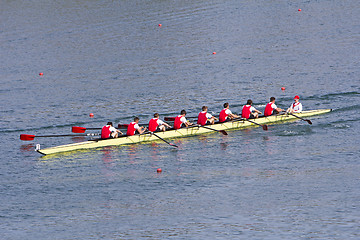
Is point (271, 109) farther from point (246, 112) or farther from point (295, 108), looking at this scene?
point (295, 108)

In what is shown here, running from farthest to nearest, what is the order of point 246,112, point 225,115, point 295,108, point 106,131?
1. point 295,108
2. point 246,112
3. point 225,115
4. point 106,131

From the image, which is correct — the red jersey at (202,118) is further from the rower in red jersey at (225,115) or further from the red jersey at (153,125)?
the red jersey at (153,125)

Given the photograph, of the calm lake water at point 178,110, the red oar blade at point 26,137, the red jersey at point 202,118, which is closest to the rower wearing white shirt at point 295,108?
the calm lake water at point 178,110

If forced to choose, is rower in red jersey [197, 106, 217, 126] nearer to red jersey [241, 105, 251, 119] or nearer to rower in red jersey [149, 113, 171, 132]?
red jersey [241, 105, 251, 119]

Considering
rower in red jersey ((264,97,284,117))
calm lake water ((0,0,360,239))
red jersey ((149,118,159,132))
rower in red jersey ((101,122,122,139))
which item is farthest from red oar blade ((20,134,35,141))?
rower in red jersey ((264,97,284,117))

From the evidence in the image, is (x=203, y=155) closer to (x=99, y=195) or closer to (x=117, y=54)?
(x=99, y=195)

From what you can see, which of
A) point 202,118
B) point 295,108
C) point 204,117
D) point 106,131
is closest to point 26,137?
point 106,131

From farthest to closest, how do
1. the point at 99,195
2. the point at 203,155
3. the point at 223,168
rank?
the point at 203,155
the point at 223,168
the point at 99,195

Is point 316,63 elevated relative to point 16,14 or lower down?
lower down

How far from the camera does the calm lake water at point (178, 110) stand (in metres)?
23.7

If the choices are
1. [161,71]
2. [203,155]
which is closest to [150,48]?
[161,71]

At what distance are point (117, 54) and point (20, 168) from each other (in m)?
27.4

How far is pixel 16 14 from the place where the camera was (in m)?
76.1

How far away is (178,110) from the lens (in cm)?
3903
